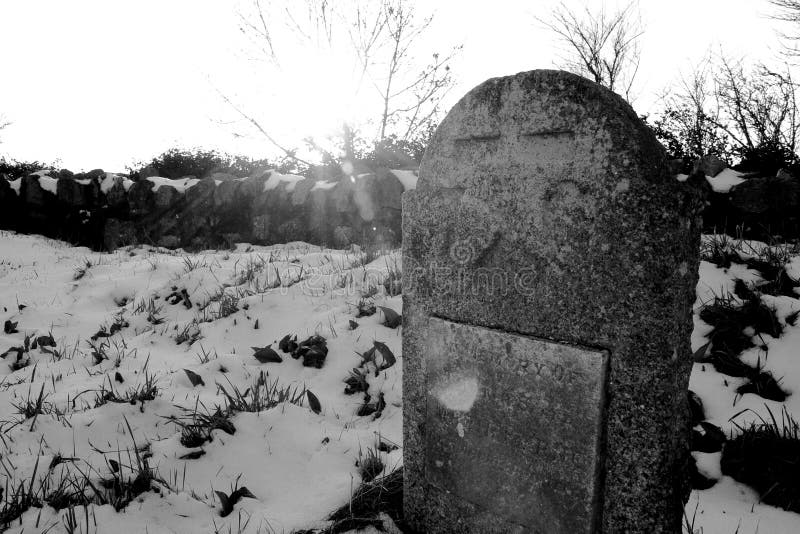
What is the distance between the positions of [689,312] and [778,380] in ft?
4.46

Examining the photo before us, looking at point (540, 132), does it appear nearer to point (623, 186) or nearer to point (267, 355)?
point (623, 186)

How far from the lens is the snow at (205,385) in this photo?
185 centimetres

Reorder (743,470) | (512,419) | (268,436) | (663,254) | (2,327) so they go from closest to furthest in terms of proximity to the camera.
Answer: (663,254), (512,419), (743,470), (268,436), (2,327)

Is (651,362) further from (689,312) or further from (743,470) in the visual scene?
(743,470)

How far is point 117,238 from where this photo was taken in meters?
7.91

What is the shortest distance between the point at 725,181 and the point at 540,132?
13.4 feet

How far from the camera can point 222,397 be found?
2596 millimetres

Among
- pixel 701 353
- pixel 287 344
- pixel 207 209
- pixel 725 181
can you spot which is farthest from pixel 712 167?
pixel 207 209

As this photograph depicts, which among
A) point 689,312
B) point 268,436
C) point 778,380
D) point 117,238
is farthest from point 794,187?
point 117,238

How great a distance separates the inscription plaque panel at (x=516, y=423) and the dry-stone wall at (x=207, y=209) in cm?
421

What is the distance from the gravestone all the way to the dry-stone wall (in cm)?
420

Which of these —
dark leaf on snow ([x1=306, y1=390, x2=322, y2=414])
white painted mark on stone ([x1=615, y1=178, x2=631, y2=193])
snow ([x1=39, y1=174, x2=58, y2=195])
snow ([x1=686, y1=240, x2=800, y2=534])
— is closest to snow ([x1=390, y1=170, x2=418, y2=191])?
snow ([x1=686, y1=240, x2=800, y2=534])

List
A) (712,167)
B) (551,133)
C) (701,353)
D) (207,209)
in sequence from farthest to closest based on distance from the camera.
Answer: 1. (207,209)
2. (712,167)
3. (701,353)
4. (551,133)

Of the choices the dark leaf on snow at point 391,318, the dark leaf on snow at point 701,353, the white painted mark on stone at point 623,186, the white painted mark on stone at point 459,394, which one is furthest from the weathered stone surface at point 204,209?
the white painted mark on stone at point 623,186
